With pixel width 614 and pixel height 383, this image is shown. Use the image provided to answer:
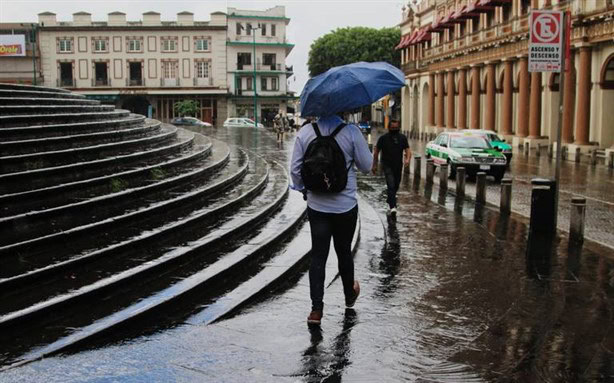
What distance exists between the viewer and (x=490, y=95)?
46.6 metres

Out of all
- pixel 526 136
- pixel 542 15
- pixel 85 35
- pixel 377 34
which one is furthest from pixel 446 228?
pixel 377 34

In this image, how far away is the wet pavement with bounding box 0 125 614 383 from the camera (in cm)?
492

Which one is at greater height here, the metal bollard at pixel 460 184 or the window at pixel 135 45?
the window at pixel 135 45

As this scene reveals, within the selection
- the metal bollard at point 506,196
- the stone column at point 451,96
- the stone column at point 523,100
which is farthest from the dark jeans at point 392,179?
the stone column at point 451,96

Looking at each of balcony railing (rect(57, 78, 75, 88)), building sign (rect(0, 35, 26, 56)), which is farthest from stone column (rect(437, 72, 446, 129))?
building sign (rect(0, 35, 26, 56))

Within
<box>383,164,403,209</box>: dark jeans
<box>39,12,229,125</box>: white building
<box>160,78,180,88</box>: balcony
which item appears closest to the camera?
<box>383,164,403,209</box>: dark jeans

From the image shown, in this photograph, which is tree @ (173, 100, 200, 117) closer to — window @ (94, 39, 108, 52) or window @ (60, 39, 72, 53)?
window @ (94, 39, 108, 52)

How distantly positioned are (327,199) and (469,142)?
59.4ft

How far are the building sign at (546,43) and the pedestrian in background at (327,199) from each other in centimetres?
573

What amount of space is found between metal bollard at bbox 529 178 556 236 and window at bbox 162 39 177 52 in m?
64.5

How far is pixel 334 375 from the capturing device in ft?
16.1

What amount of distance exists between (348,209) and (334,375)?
157 cm

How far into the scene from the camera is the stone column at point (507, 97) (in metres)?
43.4

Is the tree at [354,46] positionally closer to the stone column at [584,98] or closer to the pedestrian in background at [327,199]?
the stone column at [584,98]
